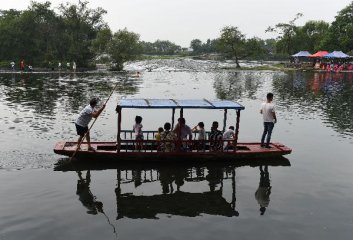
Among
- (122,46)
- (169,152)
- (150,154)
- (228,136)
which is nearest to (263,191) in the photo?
(228,136)

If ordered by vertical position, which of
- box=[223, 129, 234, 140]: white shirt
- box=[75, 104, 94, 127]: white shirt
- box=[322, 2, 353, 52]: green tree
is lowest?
box=[223, 129, 234, 140]: white shirt

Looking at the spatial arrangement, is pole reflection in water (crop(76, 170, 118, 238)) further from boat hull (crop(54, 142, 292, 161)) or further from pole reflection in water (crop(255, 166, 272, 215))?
pole reflection in water (crop(255, 166, 272, 215))

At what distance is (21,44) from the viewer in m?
76.8

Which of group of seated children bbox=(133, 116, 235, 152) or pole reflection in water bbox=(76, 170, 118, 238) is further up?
group of seated children bbox=(133, 116, 235, 152)

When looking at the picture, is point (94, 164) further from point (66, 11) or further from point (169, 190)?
point (66, 11)

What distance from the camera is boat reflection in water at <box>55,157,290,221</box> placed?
11430 millimetres

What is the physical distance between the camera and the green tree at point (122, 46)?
241ft

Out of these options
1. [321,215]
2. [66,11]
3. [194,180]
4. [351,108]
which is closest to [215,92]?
[351,108]

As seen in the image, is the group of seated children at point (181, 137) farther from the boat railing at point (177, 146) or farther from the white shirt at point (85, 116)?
the white shirt at point (85, 116)

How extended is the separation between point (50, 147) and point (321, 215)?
1181cm

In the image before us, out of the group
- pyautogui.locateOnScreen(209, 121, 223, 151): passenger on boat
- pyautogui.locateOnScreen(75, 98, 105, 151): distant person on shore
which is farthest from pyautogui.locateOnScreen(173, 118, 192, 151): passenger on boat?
pyautogui.locateOnScreen(75, 98, 105, 151): distant person on shore

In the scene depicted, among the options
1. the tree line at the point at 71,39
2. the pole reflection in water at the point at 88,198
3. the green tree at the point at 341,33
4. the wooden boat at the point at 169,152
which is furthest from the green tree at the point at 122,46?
the pole reflection in water at the point at 88,198

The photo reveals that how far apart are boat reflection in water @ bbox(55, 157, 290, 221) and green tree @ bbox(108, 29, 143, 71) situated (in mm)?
59995

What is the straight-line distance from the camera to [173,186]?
13344mm
